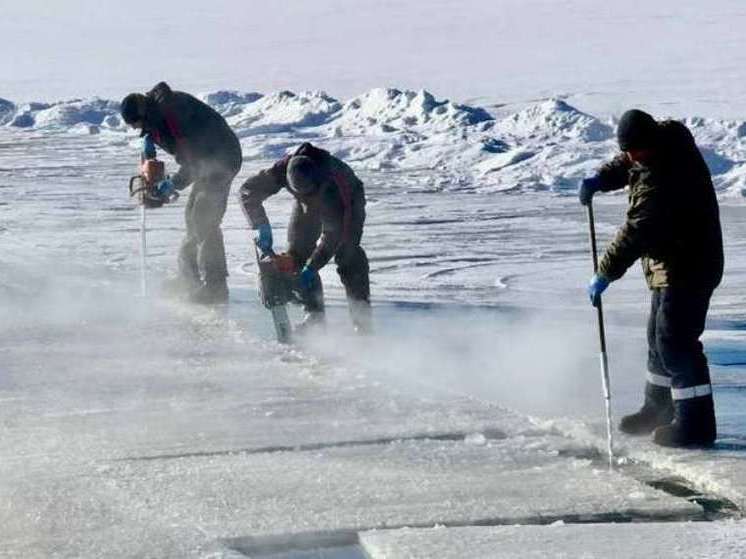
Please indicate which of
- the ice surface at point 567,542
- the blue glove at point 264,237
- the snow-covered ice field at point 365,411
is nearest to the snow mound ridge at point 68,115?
the snow-covered ice field at point 365,411

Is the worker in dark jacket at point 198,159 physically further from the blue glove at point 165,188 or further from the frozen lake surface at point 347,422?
the frozen lake surface at point 347,422

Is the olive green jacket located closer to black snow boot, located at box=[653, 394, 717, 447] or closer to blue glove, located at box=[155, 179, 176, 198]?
black snow boot, located at box=[653, 394, 717, 447]

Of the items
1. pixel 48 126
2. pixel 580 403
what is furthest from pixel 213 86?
pixel 580 403

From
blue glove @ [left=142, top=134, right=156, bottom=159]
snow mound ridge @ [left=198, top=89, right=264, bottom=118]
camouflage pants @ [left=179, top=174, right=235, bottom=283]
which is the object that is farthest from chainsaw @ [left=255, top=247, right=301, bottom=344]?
snow mound ridge @ [left=198, top=89, right=264, bottom=118]

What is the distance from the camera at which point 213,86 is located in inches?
2635

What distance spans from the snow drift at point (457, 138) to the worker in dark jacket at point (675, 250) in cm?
1378

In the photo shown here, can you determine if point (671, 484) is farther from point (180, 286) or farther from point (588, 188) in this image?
point (180, 286)

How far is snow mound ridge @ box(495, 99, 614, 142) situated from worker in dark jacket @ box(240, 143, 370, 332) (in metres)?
20.1

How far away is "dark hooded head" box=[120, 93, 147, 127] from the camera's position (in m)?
11.4

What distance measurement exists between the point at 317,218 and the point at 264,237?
49 cm

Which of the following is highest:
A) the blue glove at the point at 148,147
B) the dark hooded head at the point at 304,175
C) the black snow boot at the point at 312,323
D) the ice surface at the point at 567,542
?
the dark hooded head at the point at 304,175

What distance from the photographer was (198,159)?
11.9m

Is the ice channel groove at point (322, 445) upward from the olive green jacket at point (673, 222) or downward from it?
downward

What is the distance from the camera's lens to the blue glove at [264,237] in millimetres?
10430
